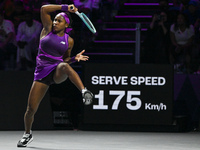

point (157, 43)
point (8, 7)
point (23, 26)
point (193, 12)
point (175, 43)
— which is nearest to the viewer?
point (157, 43)

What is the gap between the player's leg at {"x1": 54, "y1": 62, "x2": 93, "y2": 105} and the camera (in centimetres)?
853

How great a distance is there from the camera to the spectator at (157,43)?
1239cm

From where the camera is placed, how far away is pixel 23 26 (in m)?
13.7

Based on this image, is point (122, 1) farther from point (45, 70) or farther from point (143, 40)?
point (45, 70)

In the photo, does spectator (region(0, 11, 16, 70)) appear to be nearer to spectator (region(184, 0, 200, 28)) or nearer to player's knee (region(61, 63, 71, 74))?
spectator (region(184, 0, 200, 28))

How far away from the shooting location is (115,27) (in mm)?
13359

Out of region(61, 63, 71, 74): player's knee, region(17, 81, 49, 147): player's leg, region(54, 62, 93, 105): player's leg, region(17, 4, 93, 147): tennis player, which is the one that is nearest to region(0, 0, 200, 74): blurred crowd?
region(17, 4, 93, 147): tennis player

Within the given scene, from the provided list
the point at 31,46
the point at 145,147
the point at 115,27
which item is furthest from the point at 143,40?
the point at 145,147

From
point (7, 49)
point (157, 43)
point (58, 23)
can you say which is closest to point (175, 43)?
point (157, 43)

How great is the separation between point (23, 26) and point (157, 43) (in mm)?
3371

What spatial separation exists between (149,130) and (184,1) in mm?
4123

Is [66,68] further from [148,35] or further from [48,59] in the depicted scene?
[148,35]

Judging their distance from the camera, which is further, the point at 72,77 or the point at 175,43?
the point at 175,43

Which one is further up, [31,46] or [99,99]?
[31,46]
